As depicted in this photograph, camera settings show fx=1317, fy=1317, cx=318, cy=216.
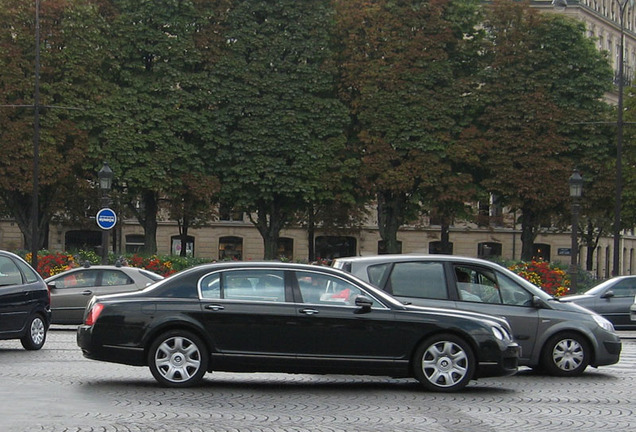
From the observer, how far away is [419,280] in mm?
17922

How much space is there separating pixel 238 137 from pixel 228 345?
40406mm

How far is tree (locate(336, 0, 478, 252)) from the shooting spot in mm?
56312

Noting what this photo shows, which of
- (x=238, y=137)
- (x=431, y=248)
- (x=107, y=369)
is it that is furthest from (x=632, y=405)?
(x=431, y=248)

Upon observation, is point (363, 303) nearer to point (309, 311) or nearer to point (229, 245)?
point (309, 311)

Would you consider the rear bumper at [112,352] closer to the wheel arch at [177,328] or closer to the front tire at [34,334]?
the wheel arch at [177,328]

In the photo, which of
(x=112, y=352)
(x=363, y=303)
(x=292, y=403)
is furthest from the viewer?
(x=112, y=352)

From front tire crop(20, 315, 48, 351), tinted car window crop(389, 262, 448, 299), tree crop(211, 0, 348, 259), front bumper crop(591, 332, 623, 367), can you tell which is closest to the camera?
tinted car window crop(389, 262, 448, 299)

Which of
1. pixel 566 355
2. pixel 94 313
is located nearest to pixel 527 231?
pixel 566 355

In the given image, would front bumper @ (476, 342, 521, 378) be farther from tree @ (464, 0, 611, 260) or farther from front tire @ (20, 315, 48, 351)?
tree @ (464, 0, 611, 260)

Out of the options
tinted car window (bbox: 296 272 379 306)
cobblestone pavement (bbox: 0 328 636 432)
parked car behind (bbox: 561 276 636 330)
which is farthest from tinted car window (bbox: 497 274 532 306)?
parked car behind (bbox: 561 276 636 330)

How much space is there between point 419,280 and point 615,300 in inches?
557

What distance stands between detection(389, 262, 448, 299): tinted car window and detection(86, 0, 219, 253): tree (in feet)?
122

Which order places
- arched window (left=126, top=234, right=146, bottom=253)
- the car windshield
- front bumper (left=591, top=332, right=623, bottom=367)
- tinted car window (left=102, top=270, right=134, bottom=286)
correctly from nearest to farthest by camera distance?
1. front bumper (left=591, top=332, right=623, bottom=367)
2. tinted car window (left=102, top=270, right=134, bottom=286)
3. the car windshield
4. arched window (left=126, top=234, right=146, bottom=253)

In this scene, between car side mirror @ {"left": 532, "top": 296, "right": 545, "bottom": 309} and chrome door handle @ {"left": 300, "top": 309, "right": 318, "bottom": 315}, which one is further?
car side mirror @ {"left": 532, "top": 296, "right": 545, "bottom": 309}
